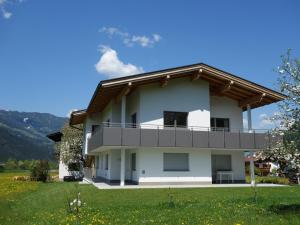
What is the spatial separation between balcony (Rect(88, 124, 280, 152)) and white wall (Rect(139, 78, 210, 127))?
0.71 metres

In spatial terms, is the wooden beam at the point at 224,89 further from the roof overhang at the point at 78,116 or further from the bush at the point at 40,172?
the bush at the point at 40,172

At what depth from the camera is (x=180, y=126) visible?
27.5 meters

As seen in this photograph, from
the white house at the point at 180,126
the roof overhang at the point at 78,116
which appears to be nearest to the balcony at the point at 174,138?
the white house at the point at 180,126

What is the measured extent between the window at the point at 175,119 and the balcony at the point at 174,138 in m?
0.55

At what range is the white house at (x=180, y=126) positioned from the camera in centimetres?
2486

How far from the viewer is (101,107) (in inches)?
1358

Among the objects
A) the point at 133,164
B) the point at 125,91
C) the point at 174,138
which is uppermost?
the point at 125,91

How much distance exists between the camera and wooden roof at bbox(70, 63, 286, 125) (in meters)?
24.9

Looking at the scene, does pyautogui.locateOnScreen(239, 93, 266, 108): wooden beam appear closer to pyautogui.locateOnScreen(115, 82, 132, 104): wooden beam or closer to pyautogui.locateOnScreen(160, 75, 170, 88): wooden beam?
pyautogui.locateOnScreen(160, 75, 170, 88): wooden beam

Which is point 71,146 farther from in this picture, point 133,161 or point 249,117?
point 249,117

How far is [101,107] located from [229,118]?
12.1 m

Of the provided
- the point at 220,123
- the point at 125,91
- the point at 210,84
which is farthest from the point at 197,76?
the point at 125,91

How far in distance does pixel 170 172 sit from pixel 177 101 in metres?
5.40

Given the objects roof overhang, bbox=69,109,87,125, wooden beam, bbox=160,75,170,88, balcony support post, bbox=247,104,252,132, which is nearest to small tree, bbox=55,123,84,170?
roof overhang, bbox=69,109,87,125
